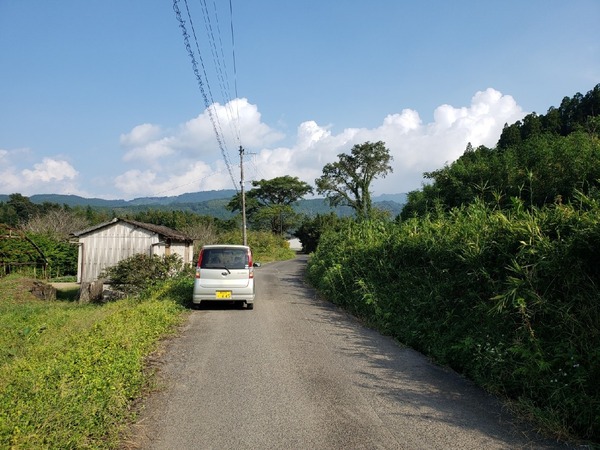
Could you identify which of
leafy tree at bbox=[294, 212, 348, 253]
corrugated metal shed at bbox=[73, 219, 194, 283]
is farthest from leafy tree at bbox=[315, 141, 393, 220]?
corrugated metal shed at bbox=[73, 219, 194, 283]

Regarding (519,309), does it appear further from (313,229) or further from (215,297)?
(313,229)

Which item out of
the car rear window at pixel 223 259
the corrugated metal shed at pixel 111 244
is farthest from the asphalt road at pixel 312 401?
the corrugated metal shed at pixel 111 244

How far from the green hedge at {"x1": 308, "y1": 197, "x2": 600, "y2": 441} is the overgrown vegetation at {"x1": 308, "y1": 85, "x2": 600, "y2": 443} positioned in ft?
0.04

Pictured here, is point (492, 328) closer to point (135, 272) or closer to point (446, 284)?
point (446, 284)

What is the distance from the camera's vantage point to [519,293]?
502 cm

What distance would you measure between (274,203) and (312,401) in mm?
59703

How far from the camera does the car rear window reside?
34.2 ft

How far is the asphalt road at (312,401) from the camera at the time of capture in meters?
3.66

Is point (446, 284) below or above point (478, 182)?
below

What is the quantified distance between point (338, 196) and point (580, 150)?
3771cm

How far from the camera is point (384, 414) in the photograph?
4.18m

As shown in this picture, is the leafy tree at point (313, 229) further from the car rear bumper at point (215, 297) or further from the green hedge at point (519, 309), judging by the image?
the green hedge at point (519, 309)

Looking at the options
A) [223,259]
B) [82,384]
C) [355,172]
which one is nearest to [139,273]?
[223,259]

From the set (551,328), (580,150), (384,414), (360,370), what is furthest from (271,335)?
(580,150)
